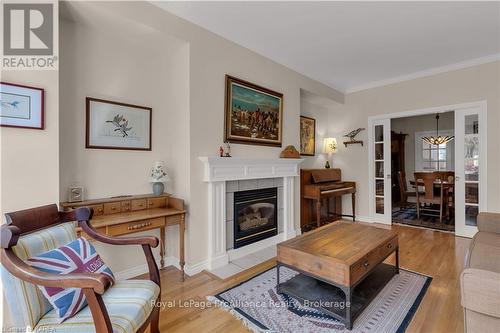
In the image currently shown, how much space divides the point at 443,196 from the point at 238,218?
4.18m

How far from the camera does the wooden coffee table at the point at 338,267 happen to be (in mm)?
1774

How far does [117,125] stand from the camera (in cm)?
253

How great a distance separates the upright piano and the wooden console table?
2369 mm

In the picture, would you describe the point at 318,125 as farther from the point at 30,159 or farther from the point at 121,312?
the point at 121,312

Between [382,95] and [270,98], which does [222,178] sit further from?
[382,95]

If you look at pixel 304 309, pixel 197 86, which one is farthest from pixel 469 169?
pixel 197 86

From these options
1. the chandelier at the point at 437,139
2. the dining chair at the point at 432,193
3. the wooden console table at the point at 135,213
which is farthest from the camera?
the chandelier at the point at 437,139

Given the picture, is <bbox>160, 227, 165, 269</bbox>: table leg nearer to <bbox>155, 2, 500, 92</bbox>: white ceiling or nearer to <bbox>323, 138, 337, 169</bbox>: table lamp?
<bbox>155, 2, 500, 92</bbox>: white ceiling

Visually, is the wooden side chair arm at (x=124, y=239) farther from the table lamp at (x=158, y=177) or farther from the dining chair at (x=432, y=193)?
the dining chair at (x=432, y=193)

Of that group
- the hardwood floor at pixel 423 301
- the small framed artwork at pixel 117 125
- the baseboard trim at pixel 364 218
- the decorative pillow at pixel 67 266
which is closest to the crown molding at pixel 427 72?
the baseboard trim at pixel 364 218

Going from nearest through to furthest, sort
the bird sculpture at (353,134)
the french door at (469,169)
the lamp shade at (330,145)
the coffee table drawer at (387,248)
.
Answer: the coffee table drawer at (387,248)
the french door at (469,169)
the bird sculpture at (353,134)
the lamp shade at (330,145)

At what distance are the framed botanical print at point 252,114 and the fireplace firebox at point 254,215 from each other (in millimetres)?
716

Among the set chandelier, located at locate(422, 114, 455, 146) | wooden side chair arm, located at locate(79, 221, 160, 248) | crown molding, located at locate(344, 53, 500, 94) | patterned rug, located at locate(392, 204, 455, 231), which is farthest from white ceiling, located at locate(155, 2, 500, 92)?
chandelier, located at locate(422, 114, 455, 146)

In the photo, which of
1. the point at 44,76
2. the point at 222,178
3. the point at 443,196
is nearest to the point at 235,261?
the point at 222,178
